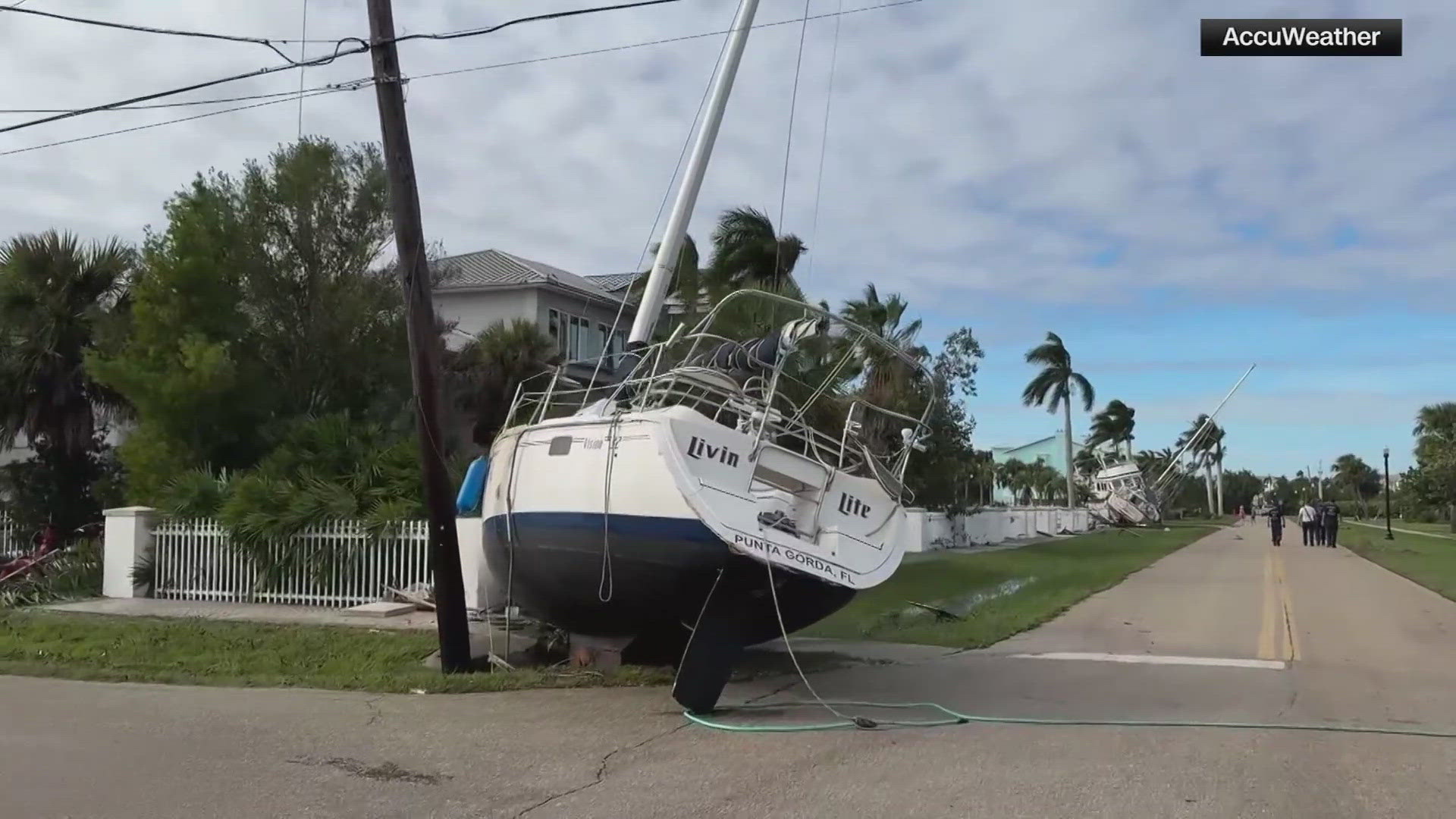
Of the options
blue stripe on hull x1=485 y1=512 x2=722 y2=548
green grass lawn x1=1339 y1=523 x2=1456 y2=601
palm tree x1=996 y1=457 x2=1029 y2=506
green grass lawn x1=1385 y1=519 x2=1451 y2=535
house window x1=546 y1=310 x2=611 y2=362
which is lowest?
green grass lawn x1=1385 y1=519 x2=1451 y2=535

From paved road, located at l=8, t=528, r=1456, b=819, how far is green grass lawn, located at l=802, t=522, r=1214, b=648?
1.95m

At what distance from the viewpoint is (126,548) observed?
1625 centimetres

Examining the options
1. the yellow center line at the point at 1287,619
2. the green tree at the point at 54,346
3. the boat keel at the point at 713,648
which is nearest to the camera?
the boat keel at the point at 713,648

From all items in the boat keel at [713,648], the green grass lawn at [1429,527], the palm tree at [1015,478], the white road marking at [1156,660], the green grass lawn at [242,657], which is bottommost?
the green grass lawn at [1429,527]

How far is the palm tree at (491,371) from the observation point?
79.5 feet

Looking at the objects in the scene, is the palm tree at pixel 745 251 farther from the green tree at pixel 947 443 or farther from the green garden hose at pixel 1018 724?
the green garden hose at pixel 1018 724

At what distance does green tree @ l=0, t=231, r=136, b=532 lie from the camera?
20281 millimetres

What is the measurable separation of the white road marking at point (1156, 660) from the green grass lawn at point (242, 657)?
4240mm

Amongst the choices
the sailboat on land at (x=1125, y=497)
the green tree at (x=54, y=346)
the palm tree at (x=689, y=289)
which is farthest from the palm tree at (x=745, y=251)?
the sailboat on land at (x=1125, y=497)

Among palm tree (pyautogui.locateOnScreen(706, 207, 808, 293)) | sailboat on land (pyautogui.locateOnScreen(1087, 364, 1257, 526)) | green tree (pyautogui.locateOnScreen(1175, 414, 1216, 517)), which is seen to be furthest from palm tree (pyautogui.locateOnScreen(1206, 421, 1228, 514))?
palm tree (pyautogui.locateOnScreen(706, 207, 808, 293))

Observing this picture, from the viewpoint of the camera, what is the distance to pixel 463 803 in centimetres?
636

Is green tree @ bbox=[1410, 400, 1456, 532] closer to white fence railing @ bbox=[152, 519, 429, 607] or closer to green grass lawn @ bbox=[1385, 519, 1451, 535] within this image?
green grass lawn @ bbox=[1385, 519, 1451, 535]

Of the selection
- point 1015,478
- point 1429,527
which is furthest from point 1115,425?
point 1429,527

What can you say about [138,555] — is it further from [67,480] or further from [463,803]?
[463,803]
